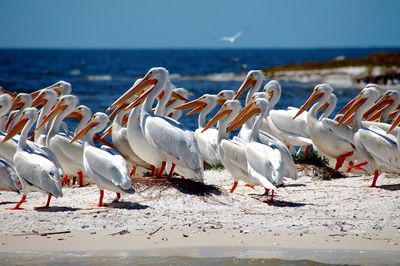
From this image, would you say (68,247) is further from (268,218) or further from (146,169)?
(146,169)

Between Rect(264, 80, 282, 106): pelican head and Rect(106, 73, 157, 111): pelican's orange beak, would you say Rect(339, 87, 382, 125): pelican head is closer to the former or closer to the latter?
Rect(264, 80, 282, 106): pelican head


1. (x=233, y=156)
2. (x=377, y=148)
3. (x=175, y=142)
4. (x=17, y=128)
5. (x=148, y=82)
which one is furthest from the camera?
(x=148, y=82)

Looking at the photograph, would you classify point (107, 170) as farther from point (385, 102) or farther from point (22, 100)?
point (385, 102)

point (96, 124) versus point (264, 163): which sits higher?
point (96, 124)

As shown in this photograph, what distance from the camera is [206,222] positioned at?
7.90 metres

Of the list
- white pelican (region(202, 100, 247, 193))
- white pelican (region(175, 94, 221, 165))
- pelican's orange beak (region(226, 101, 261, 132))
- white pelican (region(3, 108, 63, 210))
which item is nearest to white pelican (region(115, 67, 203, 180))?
white pelican (region(202, 100, 247, 193))

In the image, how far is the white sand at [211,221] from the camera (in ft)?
24.0

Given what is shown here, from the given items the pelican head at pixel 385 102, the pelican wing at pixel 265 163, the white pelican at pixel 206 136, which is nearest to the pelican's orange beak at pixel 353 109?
the pelican head at pixel 385 102

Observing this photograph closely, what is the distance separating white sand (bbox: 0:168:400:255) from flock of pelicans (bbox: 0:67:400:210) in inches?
10.6

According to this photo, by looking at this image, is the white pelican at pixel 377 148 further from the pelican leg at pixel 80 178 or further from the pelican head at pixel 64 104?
the pelican head at pixel 64 104

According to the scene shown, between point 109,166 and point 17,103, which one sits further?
point 17,103

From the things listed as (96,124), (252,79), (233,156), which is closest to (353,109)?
(252,79)

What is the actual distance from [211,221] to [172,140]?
4.88 feet

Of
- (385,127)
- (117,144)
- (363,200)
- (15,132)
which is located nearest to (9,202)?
(15,132)
